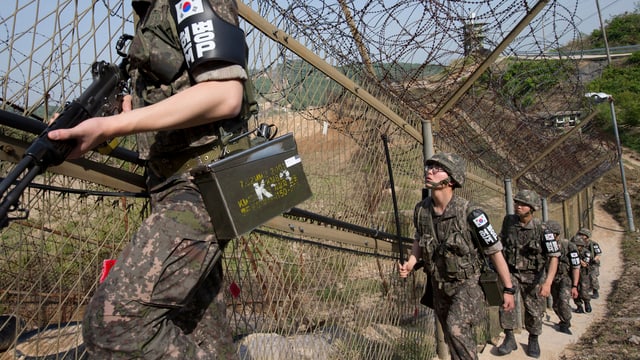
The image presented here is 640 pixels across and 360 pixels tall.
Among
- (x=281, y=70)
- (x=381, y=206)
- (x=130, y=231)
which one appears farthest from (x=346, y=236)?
(x=130, y=231)

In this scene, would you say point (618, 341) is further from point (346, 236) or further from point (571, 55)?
point (346, 236)

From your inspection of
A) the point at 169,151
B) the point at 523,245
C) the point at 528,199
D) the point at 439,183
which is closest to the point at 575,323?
the point at 523,245

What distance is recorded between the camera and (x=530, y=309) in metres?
6.31

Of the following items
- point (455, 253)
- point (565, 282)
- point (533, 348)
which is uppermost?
point (565, 282)

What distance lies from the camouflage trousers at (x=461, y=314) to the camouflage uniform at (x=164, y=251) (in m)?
2.34

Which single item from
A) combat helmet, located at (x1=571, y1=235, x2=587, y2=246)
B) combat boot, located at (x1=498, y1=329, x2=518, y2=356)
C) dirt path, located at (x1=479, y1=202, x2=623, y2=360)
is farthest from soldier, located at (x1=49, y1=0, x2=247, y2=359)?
combat helmet, located at (x1=571, y1=235, x2=587, y2=246)

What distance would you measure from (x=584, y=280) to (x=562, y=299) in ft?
7.56

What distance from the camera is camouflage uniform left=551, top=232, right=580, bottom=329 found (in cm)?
773

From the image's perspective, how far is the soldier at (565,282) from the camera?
7.71 meters

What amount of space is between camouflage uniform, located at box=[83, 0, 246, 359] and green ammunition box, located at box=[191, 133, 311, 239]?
0.19 feet

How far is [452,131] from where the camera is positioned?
229 inches

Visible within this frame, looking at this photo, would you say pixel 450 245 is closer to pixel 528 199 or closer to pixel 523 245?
pixel 528 199

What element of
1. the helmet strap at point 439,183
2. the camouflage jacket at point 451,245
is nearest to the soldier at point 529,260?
the camouflage jacket at point 451,245

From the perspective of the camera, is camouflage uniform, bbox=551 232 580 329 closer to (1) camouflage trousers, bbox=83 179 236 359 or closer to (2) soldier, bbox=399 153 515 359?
(2) soldier, bbox=399 153 515 359
